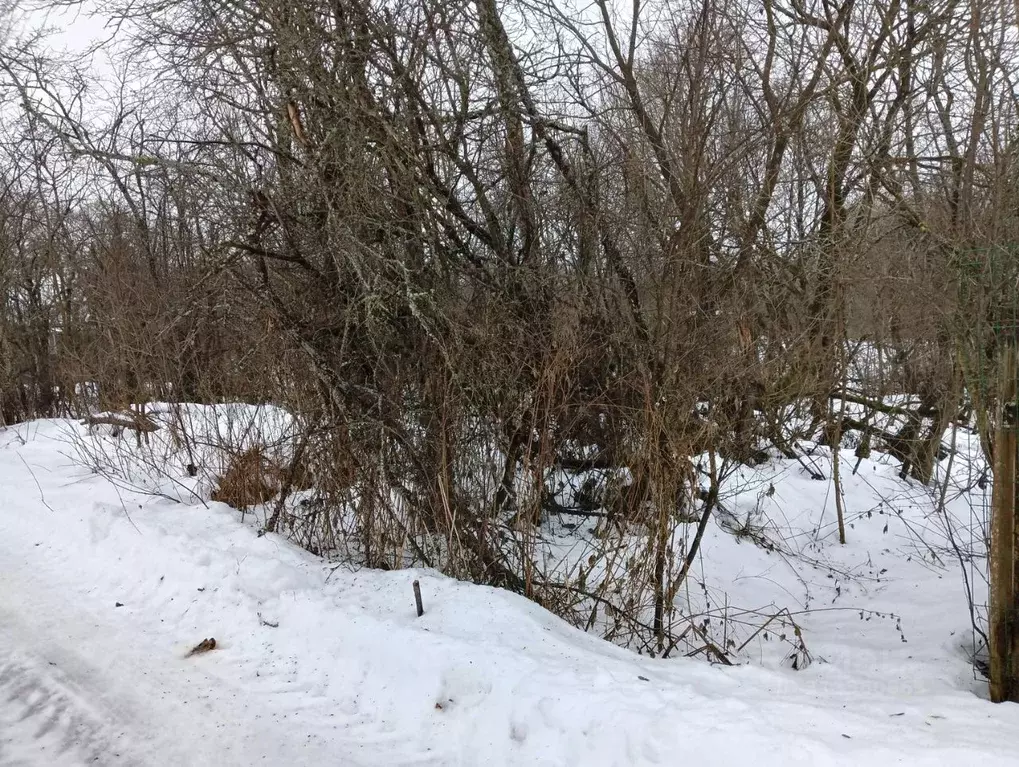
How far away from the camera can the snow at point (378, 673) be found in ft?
10.6

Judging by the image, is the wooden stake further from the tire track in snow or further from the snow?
the tire track in snow

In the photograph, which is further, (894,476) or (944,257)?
(894,476)

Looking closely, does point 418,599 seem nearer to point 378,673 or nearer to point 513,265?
point 378,673

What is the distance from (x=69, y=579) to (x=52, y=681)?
178 cm

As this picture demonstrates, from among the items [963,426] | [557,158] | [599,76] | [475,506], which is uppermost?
[599,76]

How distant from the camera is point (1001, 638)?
405 centimetres

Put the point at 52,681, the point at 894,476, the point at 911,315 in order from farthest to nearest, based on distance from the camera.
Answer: the point at 894,476 < the point at 911,315 < the point at 52,681

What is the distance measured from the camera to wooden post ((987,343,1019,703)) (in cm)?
391

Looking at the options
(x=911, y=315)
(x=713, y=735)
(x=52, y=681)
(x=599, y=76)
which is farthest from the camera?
(x=599, y=76)

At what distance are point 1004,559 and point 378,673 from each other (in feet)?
12.4

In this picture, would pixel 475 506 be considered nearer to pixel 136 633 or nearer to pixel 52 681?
pixel 136 633

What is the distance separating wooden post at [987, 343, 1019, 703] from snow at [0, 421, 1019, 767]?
0.45 meters

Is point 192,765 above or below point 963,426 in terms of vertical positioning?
below

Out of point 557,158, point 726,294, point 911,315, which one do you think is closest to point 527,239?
point 557,158
